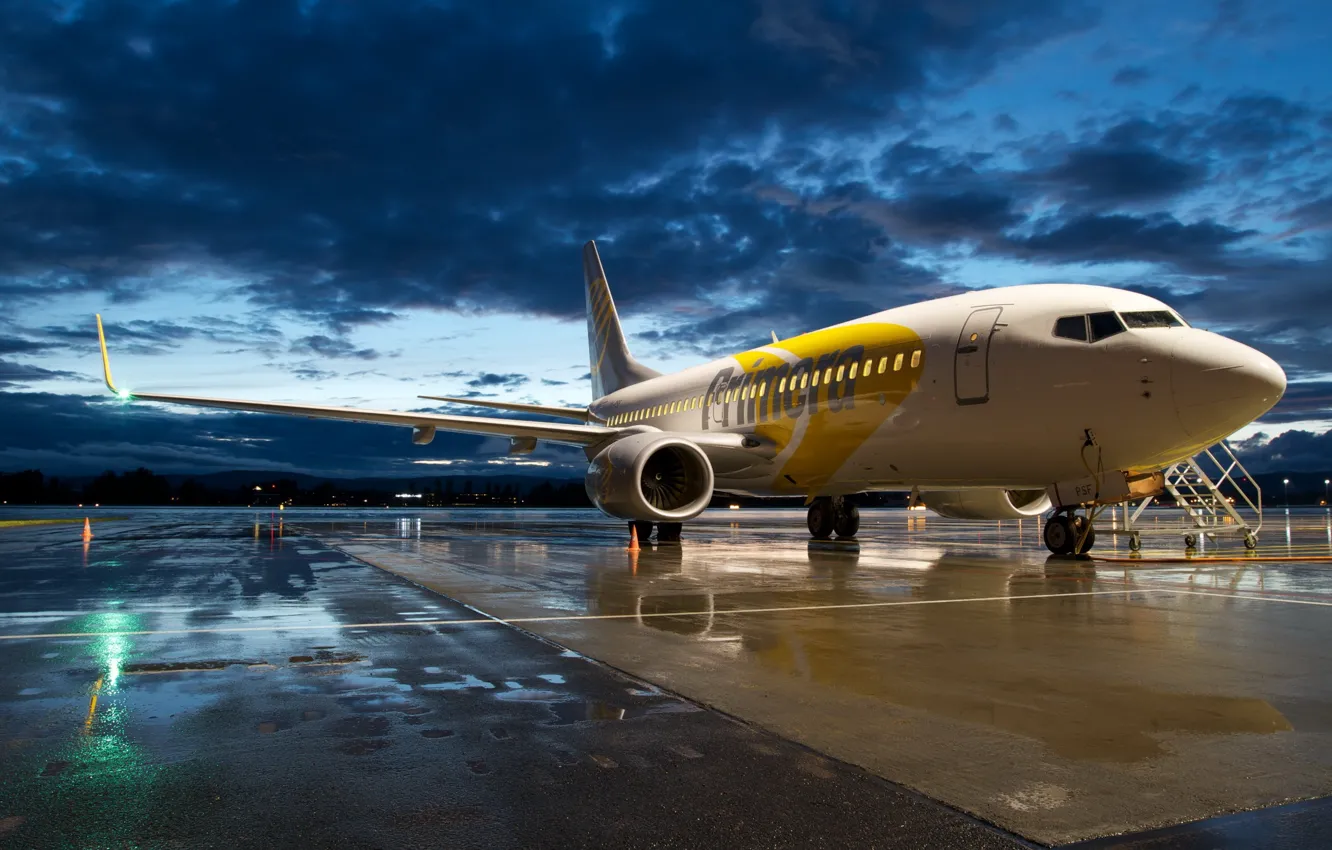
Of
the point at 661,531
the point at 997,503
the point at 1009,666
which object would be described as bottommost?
the point at 1009,666

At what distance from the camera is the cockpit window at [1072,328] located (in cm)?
1202

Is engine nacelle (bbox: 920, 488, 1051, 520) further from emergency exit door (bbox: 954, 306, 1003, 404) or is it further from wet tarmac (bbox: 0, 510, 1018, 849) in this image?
wet tarmac (bbox: 0, 510, 1018, 849)

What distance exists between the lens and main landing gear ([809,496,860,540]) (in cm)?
1989

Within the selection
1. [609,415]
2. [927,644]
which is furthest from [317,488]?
[927,644]

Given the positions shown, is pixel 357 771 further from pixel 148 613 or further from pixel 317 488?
pixel 317 488

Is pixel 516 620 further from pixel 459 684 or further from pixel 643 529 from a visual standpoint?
pixel 643 529

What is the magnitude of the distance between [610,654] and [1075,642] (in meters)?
3.08

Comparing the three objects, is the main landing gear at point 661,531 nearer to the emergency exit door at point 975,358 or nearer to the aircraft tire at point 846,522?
the aircraft tire at point 846,522

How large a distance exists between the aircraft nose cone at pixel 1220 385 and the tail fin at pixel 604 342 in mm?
16184

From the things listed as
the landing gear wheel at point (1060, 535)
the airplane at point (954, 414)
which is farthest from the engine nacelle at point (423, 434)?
the landing gear wheel at point (1060, 535)

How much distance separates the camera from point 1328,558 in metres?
14.2

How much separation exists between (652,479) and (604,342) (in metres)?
11.9

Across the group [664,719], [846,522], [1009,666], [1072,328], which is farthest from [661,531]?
[664,719]

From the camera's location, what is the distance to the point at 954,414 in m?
13.1
